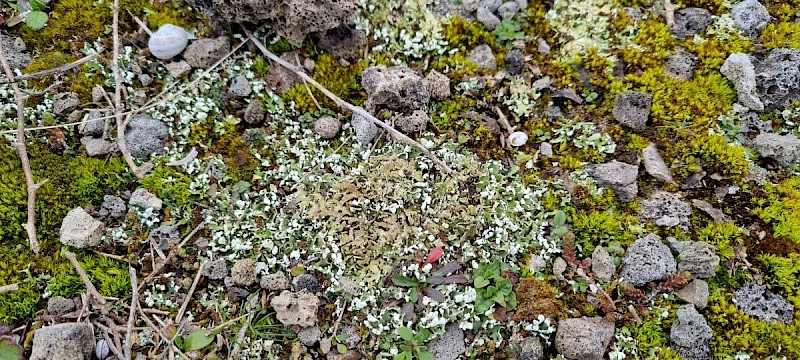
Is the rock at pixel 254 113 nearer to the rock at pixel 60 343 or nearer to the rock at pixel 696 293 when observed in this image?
the rock at pixel 60 343

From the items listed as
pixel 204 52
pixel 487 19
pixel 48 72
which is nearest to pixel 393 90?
pixel 487 19

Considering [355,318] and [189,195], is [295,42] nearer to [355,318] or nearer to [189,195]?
[189,195]

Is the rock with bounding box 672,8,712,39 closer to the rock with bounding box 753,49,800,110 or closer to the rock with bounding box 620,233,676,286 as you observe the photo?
the rock with bounding box 753,49,800,110

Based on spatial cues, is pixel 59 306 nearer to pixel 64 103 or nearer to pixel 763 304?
pixel 64 103

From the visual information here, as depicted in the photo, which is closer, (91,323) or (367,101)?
(91,323)

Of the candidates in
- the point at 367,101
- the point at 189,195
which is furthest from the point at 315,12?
the point at 189,195

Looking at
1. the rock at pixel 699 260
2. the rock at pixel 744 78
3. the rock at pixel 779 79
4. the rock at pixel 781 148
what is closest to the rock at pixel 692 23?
the rock at pixel 744 78

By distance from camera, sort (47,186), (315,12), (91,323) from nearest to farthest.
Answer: (91,323)
(47,186)
(315,12)
